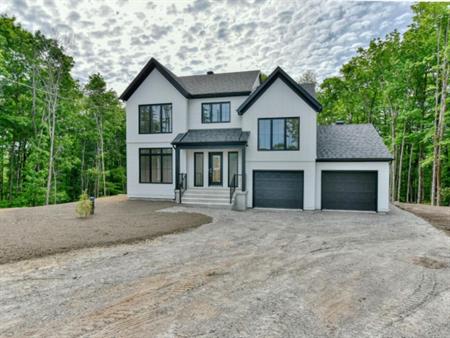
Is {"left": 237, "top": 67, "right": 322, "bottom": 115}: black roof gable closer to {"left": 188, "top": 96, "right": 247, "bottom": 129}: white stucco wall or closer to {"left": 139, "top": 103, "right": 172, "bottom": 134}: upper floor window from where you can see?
{"left": 188, "top": 96, "right": 247, "bottom": 129}: white stucco wall

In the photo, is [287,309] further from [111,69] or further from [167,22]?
[111,69]

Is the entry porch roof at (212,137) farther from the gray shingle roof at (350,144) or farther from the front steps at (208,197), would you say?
→ the gray shingle roof at (350,144)

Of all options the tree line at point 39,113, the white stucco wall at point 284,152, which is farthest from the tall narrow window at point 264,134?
the tree line at point 39,113

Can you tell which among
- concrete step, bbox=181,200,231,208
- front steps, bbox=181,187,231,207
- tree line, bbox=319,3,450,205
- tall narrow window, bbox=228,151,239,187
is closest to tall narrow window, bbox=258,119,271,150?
tall narrow window, bbox=228,151,239,187

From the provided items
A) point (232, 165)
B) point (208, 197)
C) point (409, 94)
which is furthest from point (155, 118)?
point (409, 94)

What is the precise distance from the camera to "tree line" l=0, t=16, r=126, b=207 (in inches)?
624

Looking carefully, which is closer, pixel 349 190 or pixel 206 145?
pixel 349 190

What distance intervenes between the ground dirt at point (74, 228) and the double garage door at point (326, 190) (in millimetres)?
4222

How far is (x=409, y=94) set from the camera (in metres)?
18.0

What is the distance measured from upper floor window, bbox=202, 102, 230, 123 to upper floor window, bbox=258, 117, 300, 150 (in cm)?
267

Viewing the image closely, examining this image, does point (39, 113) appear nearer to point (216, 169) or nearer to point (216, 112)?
point (216, 112)

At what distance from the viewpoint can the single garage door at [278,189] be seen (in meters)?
11.9

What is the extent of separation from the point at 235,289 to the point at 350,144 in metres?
11.5

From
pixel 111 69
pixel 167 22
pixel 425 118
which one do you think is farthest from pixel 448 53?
pixel 111 69
